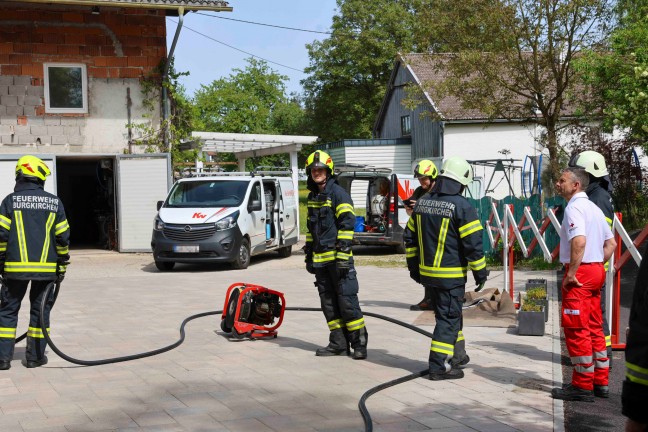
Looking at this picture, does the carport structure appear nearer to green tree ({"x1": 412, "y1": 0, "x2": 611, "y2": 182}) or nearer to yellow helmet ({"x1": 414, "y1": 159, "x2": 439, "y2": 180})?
green tree ({"x1": 412, "y1": 0, "x2": 611, "y2": 182})

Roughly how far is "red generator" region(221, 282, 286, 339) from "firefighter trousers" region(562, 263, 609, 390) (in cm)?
354

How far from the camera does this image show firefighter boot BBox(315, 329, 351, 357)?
836cm

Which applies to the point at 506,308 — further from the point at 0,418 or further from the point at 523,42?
the point at 523,42

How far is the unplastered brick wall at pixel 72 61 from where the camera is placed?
2084 cm

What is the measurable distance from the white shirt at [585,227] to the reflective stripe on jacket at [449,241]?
720 millimetres

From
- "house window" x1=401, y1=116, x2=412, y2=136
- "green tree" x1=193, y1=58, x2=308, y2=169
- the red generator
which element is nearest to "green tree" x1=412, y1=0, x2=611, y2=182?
the red generator

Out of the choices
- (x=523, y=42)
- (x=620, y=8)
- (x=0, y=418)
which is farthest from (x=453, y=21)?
(x=0, y=418)

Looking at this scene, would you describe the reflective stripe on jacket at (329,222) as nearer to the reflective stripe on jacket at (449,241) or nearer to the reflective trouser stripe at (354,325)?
the reflective trouser stripe at (354,325)

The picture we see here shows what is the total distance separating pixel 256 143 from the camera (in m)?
26.0

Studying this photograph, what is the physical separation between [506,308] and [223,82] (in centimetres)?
7514

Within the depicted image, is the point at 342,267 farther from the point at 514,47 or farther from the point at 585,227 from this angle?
the point at 514,47

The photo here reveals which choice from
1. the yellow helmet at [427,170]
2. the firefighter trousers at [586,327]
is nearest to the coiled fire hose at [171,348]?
the firefighter trousers at [586,327]

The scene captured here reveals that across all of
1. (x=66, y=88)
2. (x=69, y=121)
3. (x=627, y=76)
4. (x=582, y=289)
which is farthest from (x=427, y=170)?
(x=66, y=88)

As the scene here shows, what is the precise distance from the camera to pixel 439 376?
7195mm
